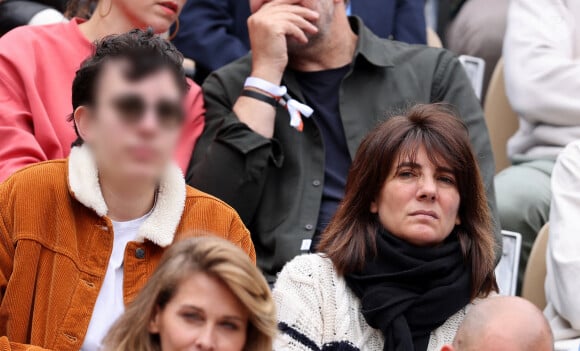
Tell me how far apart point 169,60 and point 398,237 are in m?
0.97

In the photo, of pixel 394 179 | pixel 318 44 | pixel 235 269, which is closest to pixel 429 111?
pixel 394 179

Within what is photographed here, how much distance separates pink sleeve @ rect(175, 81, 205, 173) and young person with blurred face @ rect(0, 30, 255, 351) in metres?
0.92

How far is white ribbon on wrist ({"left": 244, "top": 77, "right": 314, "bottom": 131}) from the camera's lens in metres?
4.10

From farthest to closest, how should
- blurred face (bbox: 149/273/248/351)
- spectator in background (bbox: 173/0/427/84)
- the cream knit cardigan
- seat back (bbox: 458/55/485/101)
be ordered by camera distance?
1. seat back (bbox: 458/55/485/101)
2. spectator in background (bbox: 173/0/427/84)
3. the cream knit cardigan
4. blurred face (bbox: 149/273/248/351)

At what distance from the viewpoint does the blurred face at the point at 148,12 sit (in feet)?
13.1

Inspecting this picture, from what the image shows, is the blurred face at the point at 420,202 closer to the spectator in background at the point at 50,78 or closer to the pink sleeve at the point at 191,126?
the spectator in background at the point at 50,78

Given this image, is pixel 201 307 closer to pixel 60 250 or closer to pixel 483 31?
pixel 60 250

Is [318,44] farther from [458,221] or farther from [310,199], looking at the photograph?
[458,221]

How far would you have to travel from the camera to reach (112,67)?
2.73 metres

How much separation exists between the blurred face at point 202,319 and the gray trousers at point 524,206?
2.36 metres

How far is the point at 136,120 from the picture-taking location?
2.57 meters

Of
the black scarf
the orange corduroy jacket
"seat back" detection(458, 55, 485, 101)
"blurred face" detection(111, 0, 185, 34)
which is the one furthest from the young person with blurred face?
"seat back" detection(458, 55, 485, 101)

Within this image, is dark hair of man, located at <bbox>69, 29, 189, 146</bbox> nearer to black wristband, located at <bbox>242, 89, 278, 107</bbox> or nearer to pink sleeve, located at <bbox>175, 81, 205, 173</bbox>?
pink sleeve, located at <bbox>175, 81, 205, 173</bbox>

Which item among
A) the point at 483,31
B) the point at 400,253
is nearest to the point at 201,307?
the point at 400,253
